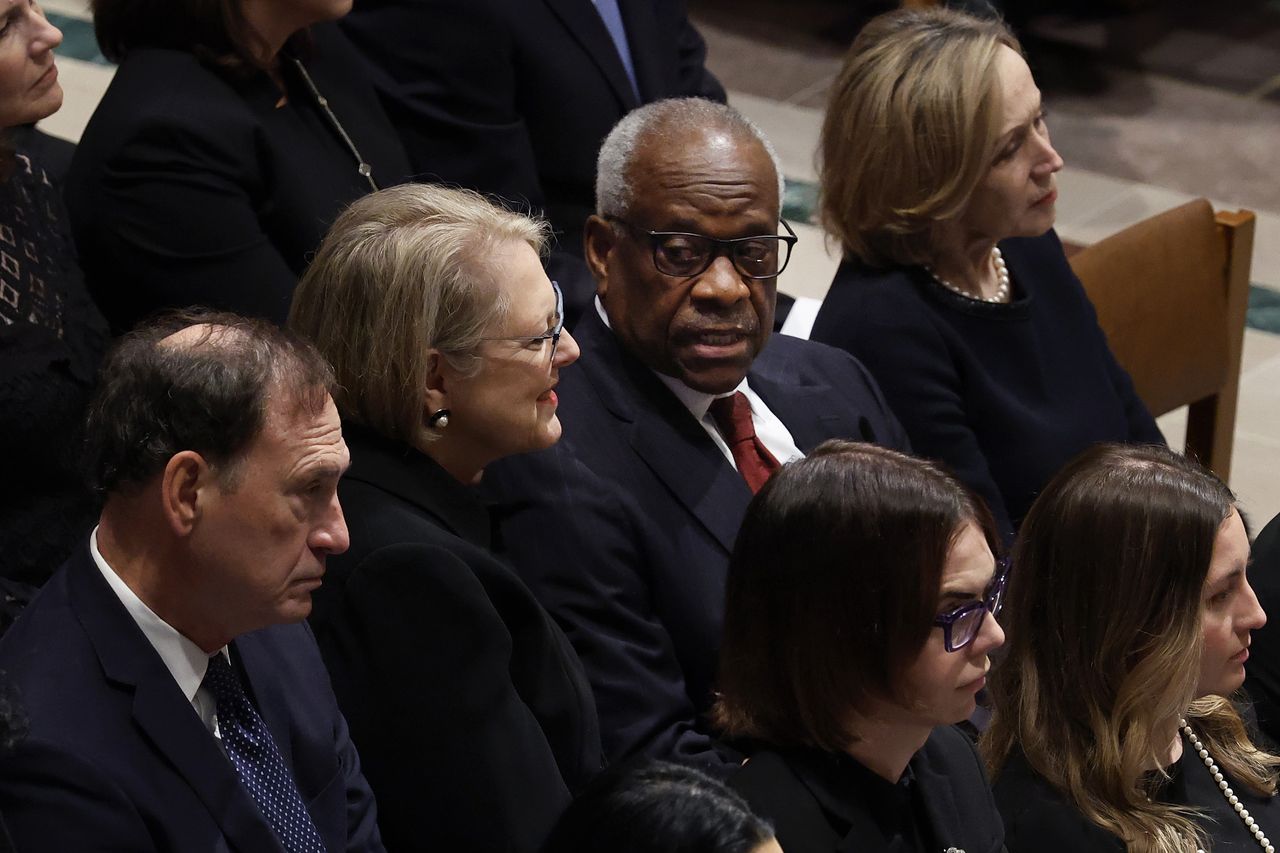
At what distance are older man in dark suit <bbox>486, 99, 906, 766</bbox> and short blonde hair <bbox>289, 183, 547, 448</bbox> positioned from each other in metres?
0.25

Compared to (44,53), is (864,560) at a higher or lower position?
lower

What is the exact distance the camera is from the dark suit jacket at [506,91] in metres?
3.27

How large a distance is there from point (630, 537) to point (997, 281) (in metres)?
1.08

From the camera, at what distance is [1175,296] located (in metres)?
3.46

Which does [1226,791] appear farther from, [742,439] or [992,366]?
[992,366]

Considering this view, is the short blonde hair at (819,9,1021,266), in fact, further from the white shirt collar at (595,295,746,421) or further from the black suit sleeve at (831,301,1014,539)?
the white shirt collar at (595,295,746,421)

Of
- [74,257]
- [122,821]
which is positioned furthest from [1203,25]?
[122,821]

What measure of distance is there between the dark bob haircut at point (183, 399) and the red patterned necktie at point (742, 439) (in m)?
0.87

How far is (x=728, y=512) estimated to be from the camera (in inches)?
96.1

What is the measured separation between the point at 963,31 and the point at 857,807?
155cm

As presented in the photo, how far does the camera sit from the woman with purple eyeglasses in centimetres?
186

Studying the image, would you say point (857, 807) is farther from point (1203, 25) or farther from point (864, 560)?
point (1203, 25)

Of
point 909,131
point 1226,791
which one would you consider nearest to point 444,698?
point 1226,791

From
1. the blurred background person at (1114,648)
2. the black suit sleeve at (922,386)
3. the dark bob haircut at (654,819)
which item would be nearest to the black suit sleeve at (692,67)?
the black suit sleeve at (922,386)
